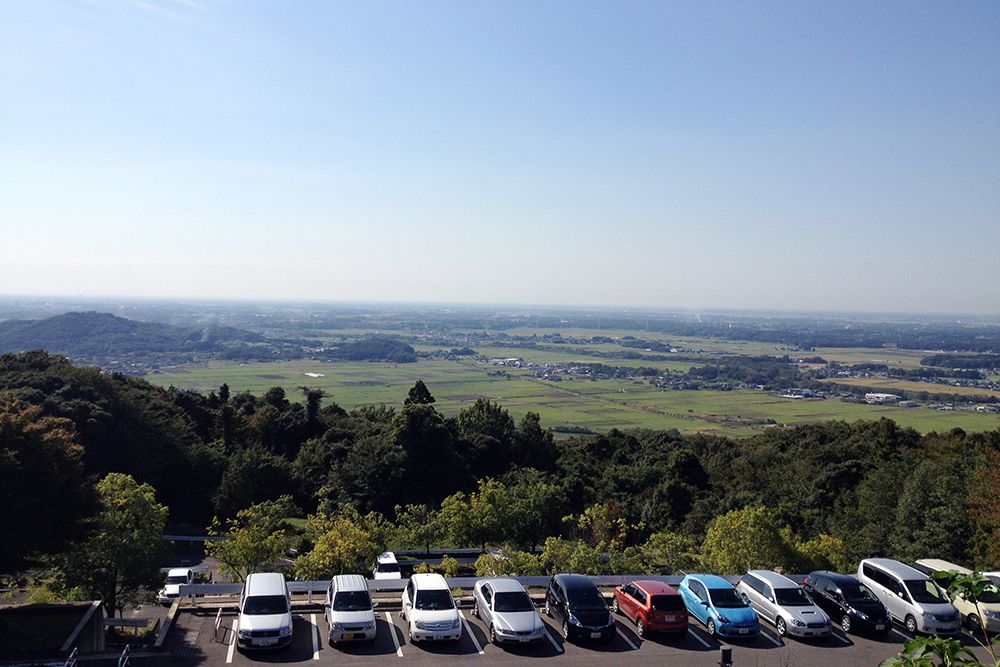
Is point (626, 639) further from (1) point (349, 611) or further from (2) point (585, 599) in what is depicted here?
(1) point (349, 611)

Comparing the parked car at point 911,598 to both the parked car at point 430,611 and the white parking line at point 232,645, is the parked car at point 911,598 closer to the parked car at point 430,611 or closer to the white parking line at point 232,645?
the parked car at point 430,611

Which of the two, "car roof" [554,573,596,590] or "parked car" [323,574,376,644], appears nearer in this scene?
"parked car" [323,574,376,644]

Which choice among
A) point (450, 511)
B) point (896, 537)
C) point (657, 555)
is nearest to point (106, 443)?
point (450, 511)

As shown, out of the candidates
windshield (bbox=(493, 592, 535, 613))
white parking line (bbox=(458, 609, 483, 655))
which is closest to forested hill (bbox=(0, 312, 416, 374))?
white parking line (bbox=(458, 609, 483, 655))

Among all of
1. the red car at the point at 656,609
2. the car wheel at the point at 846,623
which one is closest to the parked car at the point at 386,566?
the red car at the point at 656,609

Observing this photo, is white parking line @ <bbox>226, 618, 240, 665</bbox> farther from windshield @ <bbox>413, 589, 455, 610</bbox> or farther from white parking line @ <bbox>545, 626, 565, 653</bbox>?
white parking line @ <bbox>545, 626, 565, 653</bbox>

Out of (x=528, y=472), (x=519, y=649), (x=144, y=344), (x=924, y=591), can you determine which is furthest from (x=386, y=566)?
(x=144, y=344)
